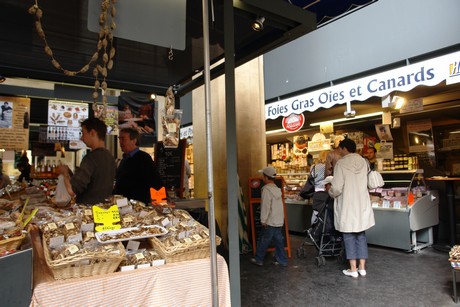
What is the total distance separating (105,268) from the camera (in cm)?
191

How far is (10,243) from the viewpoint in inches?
69.8

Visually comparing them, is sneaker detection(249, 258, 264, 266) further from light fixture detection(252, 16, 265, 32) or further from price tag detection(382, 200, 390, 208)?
light fixture detection(252, 16, 265, 32)

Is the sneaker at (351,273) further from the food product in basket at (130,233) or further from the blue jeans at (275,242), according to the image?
the food product in basket at (130,233)

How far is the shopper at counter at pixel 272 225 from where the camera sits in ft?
18.2

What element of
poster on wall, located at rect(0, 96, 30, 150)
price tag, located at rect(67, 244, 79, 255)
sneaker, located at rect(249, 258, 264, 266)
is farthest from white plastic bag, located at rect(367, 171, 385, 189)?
poster on wall, located at rect(0, 96, 30, 150)

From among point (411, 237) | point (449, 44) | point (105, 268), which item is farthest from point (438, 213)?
point (105, 268)

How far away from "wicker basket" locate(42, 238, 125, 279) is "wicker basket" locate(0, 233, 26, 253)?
142mm

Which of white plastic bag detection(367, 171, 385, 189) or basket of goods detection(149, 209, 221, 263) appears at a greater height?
white plastic bag detection(367, 171, 385, 189)

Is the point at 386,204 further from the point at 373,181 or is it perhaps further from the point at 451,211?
the point at 373,181

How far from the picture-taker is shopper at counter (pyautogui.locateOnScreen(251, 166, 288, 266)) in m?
5.55

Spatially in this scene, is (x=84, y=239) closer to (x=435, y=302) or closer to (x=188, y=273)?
(x=188, y=273)

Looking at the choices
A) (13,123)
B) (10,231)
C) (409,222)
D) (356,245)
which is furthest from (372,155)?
(10,231)

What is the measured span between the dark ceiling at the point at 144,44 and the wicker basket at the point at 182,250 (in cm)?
189

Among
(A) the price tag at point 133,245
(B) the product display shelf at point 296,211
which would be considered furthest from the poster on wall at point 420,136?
(A) the price tag at point 133,245
